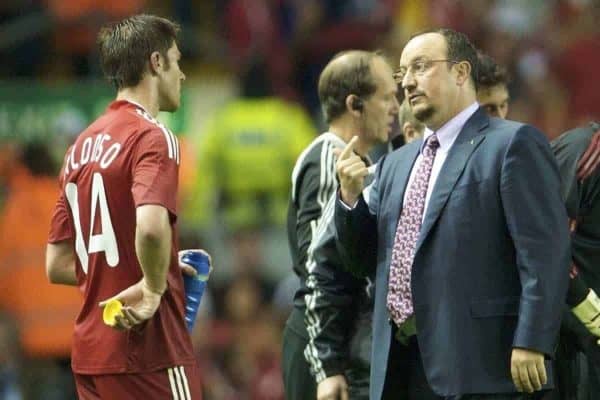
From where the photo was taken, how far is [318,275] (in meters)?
5.91

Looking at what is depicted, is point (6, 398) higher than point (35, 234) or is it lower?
lower

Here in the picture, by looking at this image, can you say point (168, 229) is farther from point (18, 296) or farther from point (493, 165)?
point (18, 296)

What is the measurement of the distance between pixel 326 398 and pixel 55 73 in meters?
6.91

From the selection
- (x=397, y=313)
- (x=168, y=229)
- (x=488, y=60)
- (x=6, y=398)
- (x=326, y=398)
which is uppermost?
(x=488, y=60)

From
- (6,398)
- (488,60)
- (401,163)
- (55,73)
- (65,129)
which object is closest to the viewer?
(401,163)

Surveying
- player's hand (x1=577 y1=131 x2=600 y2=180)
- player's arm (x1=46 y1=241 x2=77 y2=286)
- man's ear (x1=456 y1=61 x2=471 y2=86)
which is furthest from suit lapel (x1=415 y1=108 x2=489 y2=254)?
player's arm (x1=46 y1=241 x2=77 y2=286)

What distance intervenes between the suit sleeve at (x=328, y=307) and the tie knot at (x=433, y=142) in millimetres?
648

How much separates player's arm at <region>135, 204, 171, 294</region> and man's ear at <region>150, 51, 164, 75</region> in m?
0.56

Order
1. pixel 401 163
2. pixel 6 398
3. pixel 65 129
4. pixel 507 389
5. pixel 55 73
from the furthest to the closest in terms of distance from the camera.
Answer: pixel 55 73, pixel 65 129, pixel 6 398, pixel 401 163, pixel 507 389

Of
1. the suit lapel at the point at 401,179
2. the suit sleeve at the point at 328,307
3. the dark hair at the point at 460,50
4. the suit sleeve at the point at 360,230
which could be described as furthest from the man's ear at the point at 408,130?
the dark hair at the point at 460,50

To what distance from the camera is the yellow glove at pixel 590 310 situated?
5481mm

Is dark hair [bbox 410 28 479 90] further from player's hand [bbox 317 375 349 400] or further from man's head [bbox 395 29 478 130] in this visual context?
player's hand [bbox 317 375 349 400]

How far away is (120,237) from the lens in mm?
5223

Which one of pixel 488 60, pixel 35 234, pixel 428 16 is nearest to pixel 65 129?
pixel 35 234
